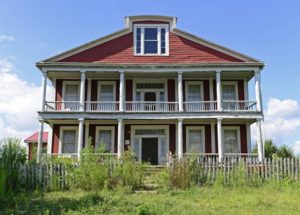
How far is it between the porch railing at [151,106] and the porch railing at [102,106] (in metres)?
0.94

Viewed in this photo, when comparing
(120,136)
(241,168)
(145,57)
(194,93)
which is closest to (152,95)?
(145,57)

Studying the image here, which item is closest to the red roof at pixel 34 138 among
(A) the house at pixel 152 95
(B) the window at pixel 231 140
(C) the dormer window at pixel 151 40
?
(A) the house at pixel 152 95

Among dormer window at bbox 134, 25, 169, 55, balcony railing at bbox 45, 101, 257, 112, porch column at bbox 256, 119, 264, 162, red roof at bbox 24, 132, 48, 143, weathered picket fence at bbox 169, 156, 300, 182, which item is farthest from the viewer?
red roof at bbox 24, 132, 48, 143

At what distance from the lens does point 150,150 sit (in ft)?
75.9

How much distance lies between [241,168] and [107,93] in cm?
1308

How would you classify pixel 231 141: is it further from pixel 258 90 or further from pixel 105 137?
pixel 105 137

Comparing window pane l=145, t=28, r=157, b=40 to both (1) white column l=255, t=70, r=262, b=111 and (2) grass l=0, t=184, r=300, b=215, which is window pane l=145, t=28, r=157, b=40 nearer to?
(1) white column l=255, t=70, r=262, b=111

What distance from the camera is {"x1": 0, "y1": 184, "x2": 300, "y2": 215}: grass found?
858 cm

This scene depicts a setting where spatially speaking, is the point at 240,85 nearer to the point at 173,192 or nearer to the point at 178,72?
the point at 178,72

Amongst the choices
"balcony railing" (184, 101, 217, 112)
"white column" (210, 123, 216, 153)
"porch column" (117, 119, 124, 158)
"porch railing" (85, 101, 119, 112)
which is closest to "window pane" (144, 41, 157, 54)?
"porch railing" (85, 101, 119, 112)

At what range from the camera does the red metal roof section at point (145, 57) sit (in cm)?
2288

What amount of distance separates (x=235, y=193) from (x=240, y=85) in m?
13.5

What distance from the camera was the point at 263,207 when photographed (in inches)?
364

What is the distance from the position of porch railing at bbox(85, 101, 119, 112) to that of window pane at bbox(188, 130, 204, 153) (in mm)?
5470
